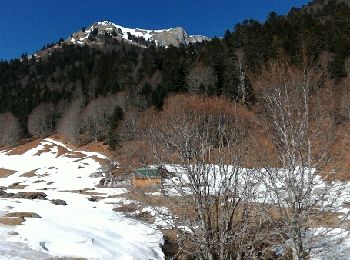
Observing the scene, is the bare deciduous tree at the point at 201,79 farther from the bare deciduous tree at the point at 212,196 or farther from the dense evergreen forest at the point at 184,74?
the bare deciduous tree at the point at 212,196

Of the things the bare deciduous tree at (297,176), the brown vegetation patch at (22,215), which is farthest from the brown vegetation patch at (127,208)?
the bare deciduous tree at (297,176)

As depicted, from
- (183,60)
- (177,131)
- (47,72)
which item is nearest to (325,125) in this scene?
(177,131)

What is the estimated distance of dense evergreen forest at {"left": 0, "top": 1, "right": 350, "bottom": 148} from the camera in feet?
245

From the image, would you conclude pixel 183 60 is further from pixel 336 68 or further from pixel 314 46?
pixel 336 68

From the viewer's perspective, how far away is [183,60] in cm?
10444

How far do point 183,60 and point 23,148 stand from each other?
4631cm

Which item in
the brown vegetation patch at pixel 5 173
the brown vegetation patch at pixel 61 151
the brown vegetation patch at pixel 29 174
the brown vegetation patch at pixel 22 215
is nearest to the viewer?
the brown vegetation patch at pixel 22 215

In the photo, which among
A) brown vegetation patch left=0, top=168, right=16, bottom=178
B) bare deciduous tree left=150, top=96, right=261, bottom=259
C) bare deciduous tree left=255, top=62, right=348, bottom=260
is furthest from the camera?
brown vegetation patch left=0, top=168, right=16, bottom=178

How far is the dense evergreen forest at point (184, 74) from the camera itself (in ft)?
245

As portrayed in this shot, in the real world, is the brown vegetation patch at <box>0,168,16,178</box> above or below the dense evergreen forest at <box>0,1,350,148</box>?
below

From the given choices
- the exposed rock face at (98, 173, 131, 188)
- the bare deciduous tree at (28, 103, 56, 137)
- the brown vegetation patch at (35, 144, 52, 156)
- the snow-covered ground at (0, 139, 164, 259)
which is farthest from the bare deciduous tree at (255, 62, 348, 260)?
the bare deciduous tree at (28, 103, 56, 137)

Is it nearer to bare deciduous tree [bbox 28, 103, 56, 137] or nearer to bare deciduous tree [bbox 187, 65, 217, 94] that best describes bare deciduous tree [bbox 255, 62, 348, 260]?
bare deciduous tree [bbox 187, 65, 217, 94]

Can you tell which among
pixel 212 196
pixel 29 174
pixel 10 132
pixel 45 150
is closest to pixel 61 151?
pixel 45 150

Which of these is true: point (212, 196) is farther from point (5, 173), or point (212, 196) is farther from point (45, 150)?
point (45, 150)
